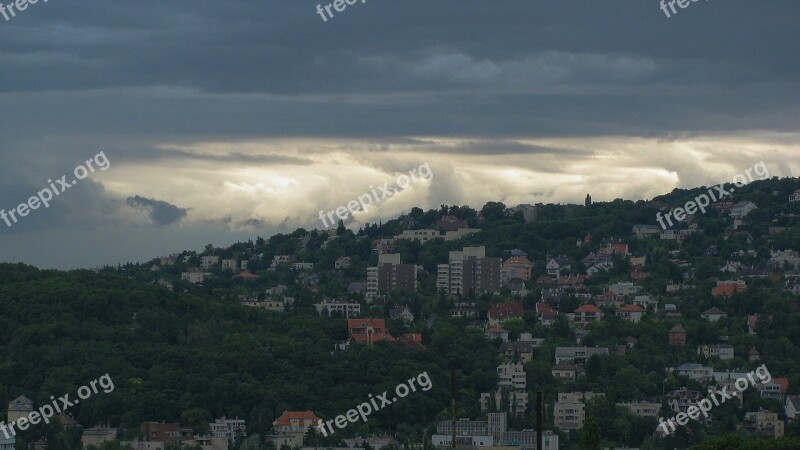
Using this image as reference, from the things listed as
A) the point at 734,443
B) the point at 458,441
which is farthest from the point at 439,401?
the point at 734,443

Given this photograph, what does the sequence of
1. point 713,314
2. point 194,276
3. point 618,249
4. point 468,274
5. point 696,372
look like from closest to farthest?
1. point 696,372
2. point 713,314
3. point 468,274
4. point 618,249
5. point 194,276

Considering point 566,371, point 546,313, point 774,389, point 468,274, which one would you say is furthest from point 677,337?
point 468,274

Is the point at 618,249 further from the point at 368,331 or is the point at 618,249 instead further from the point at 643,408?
the point at 643,408

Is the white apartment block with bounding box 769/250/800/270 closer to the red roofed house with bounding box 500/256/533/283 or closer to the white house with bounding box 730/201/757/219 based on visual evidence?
the white house with bounding box 730/201/757/219

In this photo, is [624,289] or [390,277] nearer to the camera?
[624,289]

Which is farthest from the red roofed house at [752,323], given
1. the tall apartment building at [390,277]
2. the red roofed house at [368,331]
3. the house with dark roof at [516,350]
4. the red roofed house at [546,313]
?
the tall apartment building at [390,277]
